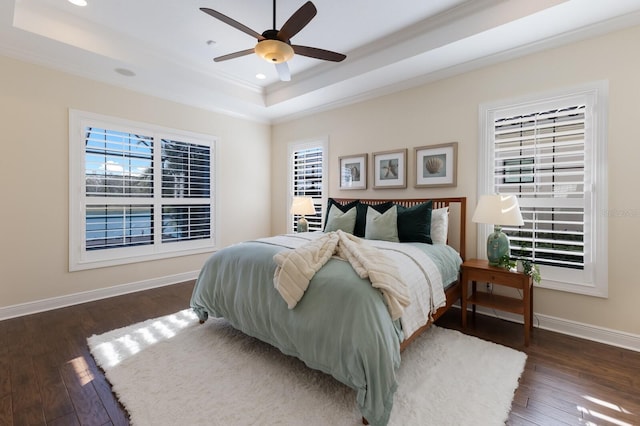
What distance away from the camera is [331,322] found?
5.96 feet

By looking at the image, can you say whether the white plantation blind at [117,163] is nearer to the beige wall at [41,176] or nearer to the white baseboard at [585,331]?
the beige wall at [41,176]

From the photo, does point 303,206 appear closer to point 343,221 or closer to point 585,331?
point 343,221

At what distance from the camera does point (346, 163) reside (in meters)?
4.62

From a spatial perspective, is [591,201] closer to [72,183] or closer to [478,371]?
[478,371]

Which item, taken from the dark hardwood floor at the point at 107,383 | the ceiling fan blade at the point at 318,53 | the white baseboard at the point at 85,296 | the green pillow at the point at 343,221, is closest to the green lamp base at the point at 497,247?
the dark hardwood floor at the point at 107,383

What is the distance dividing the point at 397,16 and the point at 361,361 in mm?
3167

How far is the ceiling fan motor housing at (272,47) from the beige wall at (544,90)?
211cm

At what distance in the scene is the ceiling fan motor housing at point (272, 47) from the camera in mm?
2332

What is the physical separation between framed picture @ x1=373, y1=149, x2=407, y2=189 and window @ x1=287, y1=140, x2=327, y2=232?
1025mm

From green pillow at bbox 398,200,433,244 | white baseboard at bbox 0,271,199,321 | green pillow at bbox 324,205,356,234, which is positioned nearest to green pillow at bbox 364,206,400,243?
green pillow at bbox 398,200,433,244

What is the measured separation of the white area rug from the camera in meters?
1.71

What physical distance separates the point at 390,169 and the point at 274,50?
7.64ft

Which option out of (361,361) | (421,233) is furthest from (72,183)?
(421,233)

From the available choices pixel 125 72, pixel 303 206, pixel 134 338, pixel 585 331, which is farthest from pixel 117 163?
pixel 585 331
